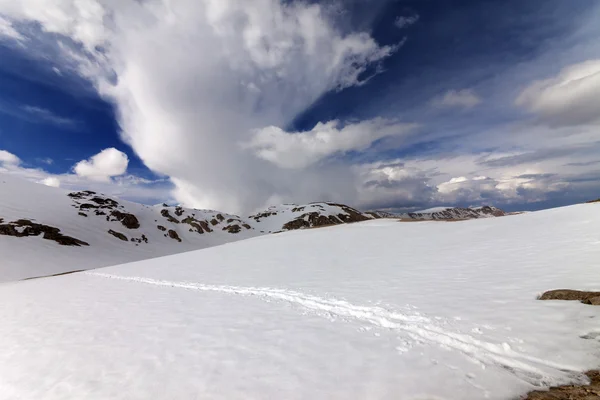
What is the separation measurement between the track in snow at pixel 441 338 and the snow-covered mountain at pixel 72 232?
215 ft

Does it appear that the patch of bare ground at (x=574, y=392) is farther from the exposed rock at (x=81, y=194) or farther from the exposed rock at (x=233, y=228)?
the exposed rock at (x=233, y=228)

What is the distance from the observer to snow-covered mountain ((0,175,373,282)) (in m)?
60.2

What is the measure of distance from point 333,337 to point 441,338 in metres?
2.85

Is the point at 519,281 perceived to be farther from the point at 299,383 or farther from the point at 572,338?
the point at 299,383

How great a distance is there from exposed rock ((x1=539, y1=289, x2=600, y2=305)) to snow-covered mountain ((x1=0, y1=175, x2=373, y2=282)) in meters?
72.8

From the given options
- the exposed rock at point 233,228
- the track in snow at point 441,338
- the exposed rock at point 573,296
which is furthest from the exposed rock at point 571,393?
the exposed rock at point 233,228

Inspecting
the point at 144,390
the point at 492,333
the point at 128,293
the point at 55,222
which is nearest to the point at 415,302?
the point at 492,333

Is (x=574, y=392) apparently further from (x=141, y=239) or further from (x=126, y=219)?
(x=126, y=219)

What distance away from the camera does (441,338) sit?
22.4ft

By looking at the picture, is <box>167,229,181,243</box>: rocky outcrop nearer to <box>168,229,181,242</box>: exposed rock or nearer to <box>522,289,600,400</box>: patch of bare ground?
<box>168,229,181,242</box>: exposed rock

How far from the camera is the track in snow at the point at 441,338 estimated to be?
505 cm

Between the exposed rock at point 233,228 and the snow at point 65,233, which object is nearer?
the snow at point 65,233

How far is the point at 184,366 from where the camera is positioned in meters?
6.56

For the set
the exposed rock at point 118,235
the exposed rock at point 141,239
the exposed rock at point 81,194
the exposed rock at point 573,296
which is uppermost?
the exposed rock at point 81,194
